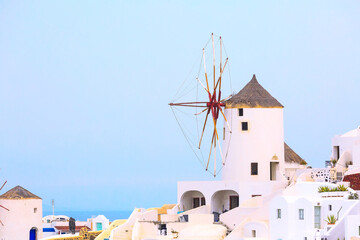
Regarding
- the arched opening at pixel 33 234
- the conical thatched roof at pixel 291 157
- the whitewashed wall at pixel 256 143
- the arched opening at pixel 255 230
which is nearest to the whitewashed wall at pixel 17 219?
the arched opening at pixel 33 234

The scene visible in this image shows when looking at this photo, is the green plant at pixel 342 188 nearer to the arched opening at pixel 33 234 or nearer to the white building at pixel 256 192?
the white building at pixel 256 192

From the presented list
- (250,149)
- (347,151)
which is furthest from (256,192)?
(347,151)

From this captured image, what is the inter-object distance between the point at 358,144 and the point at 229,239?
8.91 meters

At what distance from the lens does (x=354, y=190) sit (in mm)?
49938

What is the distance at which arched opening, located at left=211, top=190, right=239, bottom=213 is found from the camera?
5869cm

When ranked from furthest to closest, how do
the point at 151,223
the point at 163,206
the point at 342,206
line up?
1. the point at 163,206
2. the point at 151,223
3. the point at 342,206

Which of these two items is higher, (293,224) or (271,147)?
(271,147)

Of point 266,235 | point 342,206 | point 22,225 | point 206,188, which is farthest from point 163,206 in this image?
point 342,206

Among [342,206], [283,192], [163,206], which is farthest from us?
[163,206]

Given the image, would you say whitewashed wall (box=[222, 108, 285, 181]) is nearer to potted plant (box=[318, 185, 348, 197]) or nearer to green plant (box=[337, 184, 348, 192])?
potted plant (box=[318, 185, 348, 197])

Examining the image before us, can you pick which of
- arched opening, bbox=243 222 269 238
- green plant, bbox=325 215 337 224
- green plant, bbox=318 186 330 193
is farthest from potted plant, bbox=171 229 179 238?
green plant, bbox=325 215 337 224

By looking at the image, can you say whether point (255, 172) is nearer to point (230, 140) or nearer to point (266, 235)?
point (230, 140)

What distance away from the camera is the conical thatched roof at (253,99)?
59.2 m

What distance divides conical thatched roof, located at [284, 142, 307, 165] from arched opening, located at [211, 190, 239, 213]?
4.93m
